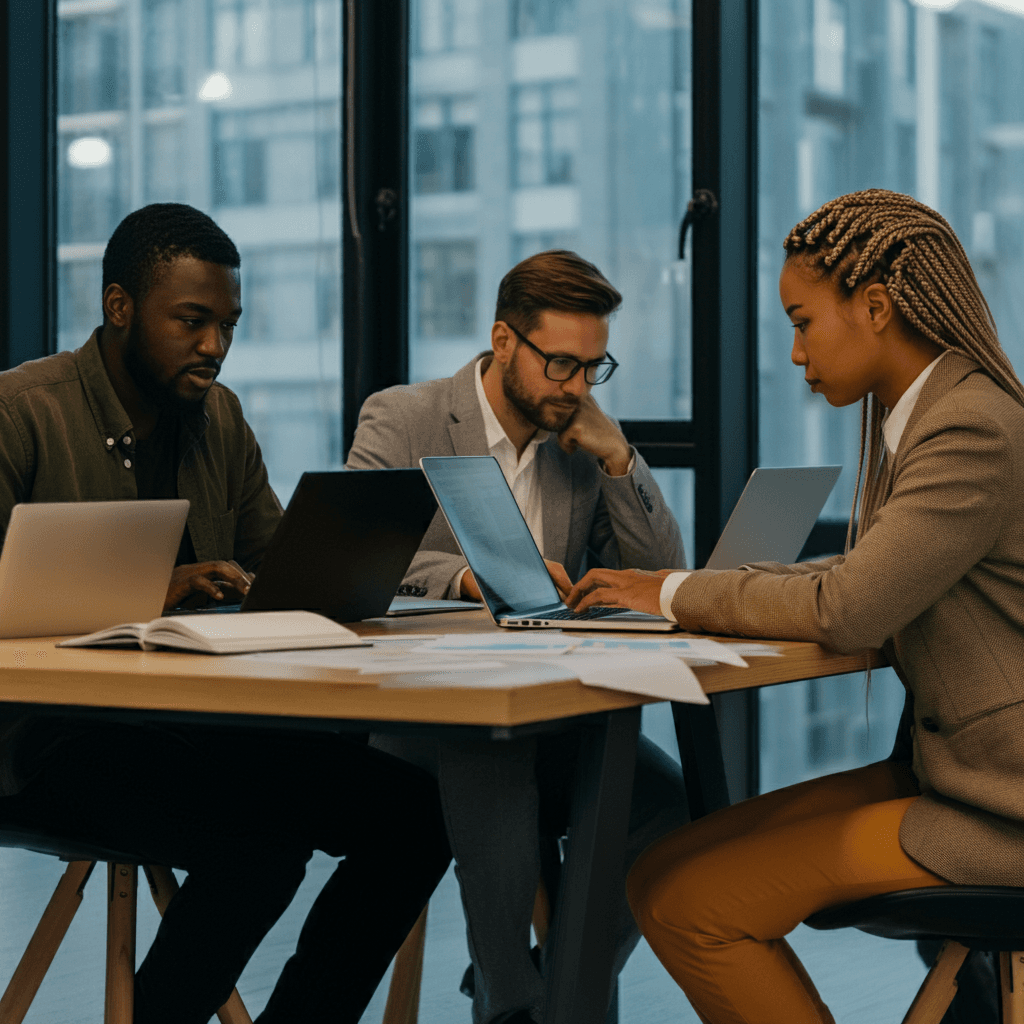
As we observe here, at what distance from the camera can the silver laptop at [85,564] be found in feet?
5.02

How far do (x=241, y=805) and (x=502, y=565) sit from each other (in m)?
0.46

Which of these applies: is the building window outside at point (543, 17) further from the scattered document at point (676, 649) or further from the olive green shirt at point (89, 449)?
the scattered document at point (676, 649)

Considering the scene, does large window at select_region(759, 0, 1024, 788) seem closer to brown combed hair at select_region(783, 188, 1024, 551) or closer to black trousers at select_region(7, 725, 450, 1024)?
brown combed hair at select_region(783, 188, 1024, 551)

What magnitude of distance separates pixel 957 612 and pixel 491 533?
2.07 ft

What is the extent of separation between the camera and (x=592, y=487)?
8.41ft

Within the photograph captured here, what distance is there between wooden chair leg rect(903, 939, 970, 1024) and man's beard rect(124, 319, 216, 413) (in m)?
1.33

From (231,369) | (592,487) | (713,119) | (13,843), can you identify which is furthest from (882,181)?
(13,843)

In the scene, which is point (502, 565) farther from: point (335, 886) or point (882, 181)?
point (882, 181)

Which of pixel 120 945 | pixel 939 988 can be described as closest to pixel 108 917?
pixel 120 945

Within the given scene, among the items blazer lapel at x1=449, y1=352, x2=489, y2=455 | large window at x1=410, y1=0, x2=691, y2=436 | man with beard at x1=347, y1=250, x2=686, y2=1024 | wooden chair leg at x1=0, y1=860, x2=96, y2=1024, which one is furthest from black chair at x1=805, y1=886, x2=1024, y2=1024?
large window at x1=410, y1=0, x2=691, y2=436

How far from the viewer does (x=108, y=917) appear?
1647 mm

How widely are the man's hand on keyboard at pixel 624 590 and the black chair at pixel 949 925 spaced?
0.43 meters

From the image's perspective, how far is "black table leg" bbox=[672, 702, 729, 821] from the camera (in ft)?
6.80

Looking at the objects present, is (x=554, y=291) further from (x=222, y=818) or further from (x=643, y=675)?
(x=643, y=675)
